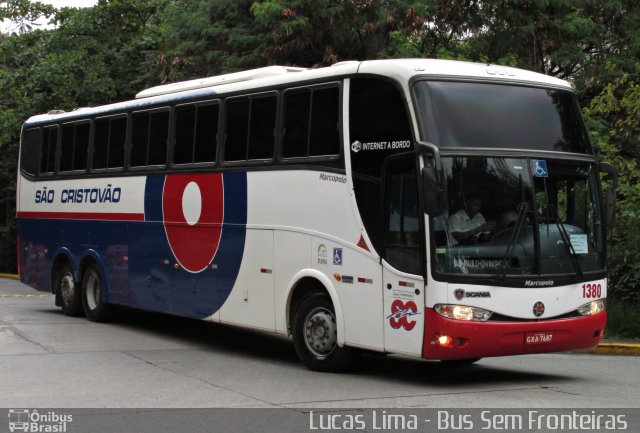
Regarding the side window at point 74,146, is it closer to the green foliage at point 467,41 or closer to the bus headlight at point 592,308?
the green foliage at point 467,41

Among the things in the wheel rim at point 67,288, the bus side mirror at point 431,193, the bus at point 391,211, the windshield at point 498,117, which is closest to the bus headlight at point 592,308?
the bus at point 391,211

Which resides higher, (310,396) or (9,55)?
(9,55)

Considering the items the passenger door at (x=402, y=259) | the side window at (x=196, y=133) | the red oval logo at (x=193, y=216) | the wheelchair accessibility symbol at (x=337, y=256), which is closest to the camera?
the passenger door at (x=402, y=259)

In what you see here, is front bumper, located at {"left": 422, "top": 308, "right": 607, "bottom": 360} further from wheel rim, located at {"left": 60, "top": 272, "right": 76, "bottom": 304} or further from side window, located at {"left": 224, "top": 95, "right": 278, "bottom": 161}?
wheel rim, located at {"left": 60, "top": 272, "right": 76, "bottom": 304}

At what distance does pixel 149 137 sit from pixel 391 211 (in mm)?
5905

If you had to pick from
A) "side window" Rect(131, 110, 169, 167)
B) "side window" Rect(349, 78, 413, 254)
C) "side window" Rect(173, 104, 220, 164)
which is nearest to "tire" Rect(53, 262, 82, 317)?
"side window" Rect(131, 110, 169, 167)

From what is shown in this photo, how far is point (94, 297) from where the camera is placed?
691 inches

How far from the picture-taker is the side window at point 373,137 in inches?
427

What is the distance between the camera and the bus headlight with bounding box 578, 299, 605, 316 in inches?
434

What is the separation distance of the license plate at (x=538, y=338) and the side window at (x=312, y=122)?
2.97m
